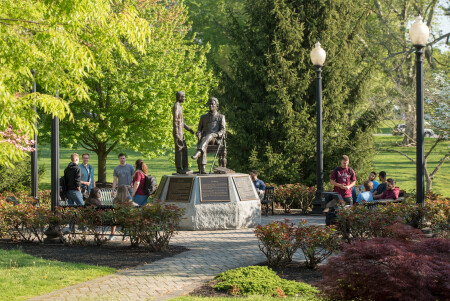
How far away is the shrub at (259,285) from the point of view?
22.6 ft

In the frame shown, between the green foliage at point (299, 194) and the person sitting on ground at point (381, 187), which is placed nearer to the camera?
the person sitting on ground at point (381, 187)

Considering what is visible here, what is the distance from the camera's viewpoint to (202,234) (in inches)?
481

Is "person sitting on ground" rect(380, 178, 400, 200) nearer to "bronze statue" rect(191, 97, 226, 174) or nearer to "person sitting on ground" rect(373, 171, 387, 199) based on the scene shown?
"person sitting on ground" rect(373, 171, 387, 199)

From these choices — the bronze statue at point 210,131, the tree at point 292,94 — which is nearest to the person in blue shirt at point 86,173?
the bronze statue at point 210,131

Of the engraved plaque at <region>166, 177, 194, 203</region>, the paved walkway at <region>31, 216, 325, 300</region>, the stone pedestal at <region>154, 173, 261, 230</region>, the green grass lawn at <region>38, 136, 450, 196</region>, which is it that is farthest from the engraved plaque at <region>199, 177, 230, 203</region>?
the green grass lawn at <region>38, 136, 450, 196</region>

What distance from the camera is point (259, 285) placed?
7.04m

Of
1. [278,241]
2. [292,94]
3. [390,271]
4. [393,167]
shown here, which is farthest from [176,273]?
[393,167]

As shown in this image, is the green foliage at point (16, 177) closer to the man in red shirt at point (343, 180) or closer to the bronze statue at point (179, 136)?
the bronze statue at point (179, 136)

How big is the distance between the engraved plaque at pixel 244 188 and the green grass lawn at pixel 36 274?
5346 mm

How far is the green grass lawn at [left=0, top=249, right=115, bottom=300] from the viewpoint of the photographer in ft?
22.9

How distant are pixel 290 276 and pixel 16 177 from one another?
14193 millimetres

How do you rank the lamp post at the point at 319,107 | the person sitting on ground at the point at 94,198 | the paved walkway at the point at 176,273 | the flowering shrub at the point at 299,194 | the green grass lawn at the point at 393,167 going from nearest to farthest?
the paved walkway at the point at 176,273
the person sitting on ground at the point at 94,198
the lamp post at the point at 319,107
the flowering shrub at the point at 299,194
the green grass lawn at the point at 393,167

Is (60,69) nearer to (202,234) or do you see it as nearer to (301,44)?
(202,234)

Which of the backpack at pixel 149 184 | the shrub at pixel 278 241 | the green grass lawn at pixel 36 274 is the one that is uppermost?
the backpack at pixel 149 184
